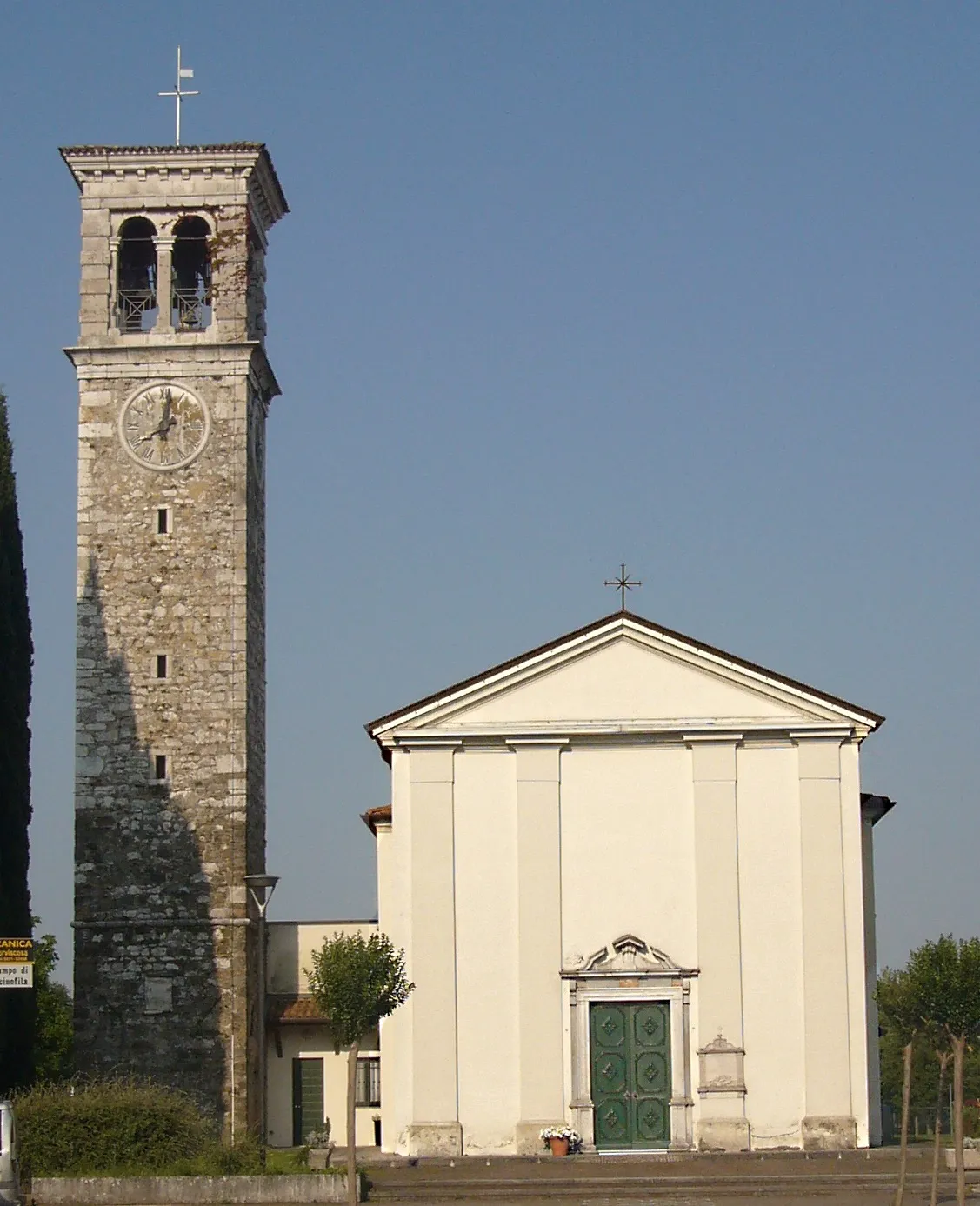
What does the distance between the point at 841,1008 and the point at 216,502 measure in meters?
14.3

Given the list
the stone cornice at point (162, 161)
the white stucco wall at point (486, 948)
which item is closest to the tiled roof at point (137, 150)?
the stone cornice at point (162, 161)

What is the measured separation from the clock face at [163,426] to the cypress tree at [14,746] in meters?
3.00

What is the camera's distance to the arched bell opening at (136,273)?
121 ft

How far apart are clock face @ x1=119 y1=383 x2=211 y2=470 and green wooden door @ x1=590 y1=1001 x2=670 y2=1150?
12.8 meters

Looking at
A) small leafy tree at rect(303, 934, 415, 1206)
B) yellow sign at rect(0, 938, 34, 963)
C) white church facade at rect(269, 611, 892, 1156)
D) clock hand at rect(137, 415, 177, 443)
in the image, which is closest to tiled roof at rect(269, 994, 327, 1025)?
white church facade at rect(269, 611, 892, 1156)

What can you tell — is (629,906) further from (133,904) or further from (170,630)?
(170,630)

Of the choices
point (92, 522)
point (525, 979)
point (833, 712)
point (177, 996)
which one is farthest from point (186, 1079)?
point (833, 712)

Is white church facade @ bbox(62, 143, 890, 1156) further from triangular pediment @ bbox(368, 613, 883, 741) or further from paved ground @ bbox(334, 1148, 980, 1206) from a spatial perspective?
paved ground @ bbox(334, 1148, 980, 1206)

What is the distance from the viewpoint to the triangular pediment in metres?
31.6

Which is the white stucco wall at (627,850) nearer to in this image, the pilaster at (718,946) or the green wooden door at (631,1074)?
the pilaster at (718,946)

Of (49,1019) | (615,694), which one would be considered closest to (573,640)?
(615,694)

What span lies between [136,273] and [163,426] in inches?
144

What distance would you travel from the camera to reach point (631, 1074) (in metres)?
30.6

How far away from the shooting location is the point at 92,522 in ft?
117
